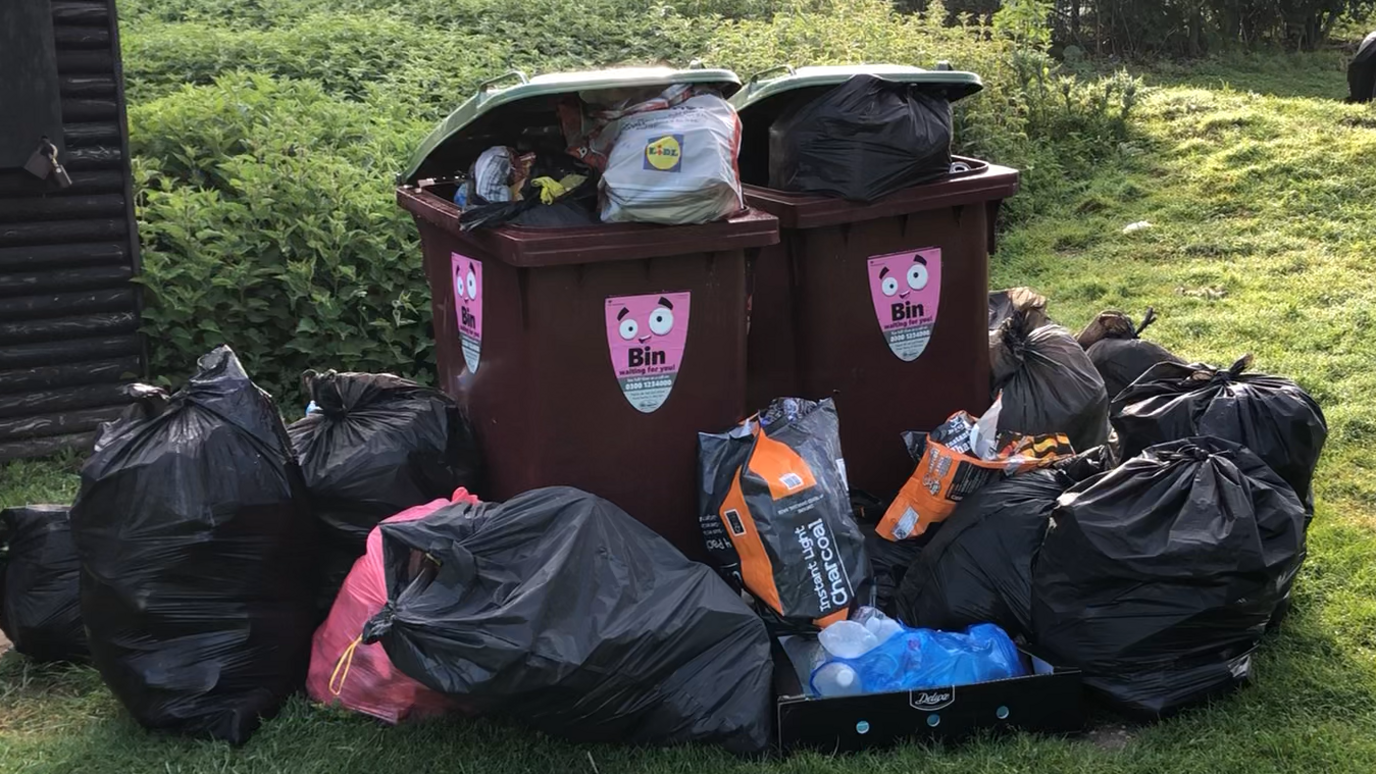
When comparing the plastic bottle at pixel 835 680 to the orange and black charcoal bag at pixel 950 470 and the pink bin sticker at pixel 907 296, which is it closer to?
the orange and black charcoal bag at pixel 950 470

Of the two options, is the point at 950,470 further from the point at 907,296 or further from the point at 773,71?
the point at 773,71

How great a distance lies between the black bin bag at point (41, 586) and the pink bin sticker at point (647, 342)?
1.57 meters

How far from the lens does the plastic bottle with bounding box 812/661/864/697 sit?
302cm

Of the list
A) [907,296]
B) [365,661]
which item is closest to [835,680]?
[365,661]

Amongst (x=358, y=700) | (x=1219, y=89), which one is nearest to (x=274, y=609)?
(x=358, y=700)

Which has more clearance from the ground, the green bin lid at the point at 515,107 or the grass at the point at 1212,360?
the green bin lid at the point at 515,107

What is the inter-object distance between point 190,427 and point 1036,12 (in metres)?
7.97

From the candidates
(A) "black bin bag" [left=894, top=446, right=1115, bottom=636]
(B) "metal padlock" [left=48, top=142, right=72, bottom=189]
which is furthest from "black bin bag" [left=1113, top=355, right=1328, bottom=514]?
(B) "metal padlock" [left=48, top=142, right=72, bottom=189]

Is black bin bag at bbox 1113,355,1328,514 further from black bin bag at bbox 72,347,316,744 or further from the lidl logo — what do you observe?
black bin bag at bbox 72,347,316,744

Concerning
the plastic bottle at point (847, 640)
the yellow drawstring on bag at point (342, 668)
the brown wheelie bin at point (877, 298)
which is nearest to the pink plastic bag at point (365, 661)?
the yellow drawstring on bag at point (342, 668)

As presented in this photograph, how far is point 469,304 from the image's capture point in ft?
11.9

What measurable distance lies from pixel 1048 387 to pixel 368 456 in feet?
6.86

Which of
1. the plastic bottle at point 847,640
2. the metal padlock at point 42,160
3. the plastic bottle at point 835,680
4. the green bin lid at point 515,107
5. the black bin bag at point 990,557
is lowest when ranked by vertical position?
the plastic bottle at point 835,680

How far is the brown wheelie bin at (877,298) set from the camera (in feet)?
12.0
